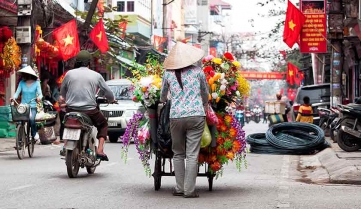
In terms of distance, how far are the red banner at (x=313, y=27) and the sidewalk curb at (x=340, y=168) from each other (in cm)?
1279

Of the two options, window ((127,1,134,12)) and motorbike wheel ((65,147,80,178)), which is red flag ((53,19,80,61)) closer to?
motorbike wheel ((65,147,80,178))

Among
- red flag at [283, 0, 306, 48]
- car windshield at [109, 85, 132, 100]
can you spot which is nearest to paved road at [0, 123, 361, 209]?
car windshield at [109, 85, 132, 100]

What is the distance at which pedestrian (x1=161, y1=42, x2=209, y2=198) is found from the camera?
991cm

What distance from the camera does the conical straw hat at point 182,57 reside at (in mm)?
9930

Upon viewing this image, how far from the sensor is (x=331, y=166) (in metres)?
15.0

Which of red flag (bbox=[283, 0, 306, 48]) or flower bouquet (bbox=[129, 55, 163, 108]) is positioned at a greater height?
red flag (bbox=[283, 0, 306, 48])

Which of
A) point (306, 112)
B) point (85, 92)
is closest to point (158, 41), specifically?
point (306, 112)

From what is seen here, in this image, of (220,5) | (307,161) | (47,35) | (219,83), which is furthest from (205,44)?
(219,83)

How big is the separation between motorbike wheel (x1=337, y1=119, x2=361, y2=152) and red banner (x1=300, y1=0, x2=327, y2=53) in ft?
38.1

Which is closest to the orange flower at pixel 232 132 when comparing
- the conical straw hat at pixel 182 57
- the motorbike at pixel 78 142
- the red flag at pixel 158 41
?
the conical straw hat at pixel 182 57

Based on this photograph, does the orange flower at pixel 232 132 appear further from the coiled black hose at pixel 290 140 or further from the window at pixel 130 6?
the window at pixel 130 6

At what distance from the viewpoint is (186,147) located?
33.0 feet

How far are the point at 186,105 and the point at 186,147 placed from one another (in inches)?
19.7

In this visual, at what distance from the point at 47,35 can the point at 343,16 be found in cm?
1073
